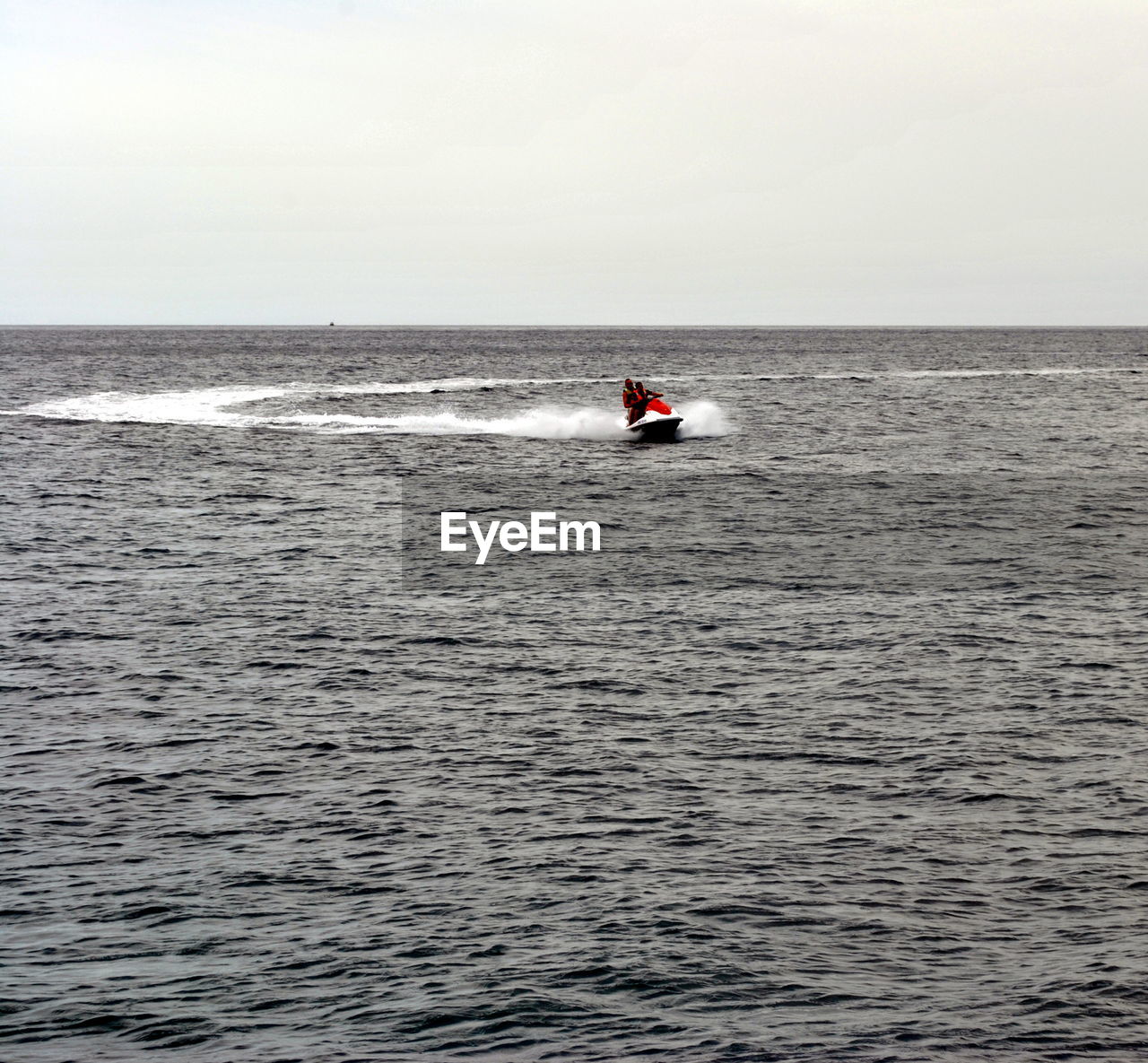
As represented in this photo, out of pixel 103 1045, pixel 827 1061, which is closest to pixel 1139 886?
pixel 827 1061

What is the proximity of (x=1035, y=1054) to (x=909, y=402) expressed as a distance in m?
98.1

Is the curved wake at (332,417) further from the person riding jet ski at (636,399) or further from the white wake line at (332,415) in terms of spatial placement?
the person riding jet ski at (636,399)

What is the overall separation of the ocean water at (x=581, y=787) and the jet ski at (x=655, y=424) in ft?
72.1

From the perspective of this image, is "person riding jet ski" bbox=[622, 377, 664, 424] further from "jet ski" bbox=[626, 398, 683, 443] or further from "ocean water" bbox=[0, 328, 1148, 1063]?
"ocean water" bbox=[0, 328, 1148, 1063]

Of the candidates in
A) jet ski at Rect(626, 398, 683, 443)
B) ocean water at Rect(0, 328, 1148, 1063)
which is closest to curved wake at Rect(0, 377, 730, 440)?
jet ski at Rect(626, 398, 683, 443)

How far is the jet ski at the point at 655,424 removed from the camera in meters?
72.3

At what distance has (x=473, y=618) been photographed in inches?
1315

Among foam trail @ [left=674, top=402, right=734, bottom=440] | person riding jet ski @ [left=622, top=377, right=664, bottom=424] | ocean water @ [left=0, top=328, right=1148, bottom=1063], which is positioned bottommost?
ocean water @ [left=0, top=328, right=1148, bottom=1063]

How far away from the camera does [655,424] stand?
72.3 m

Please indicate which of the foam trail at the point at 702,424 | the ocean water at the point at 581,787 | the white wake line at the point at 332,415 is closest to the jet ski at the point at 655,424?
the foam trail at the point at 702,424


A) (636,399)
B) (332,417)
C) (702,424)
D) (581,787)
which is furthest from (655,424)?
(581,787)

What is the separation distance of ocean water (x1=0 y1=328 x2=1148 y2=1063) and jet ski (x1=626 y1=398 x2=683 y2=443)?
21983 mm

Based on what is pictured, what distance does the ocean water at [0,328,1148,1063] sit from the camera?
600 inches

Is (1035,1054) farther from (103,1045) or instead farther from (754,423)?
(754,423)
